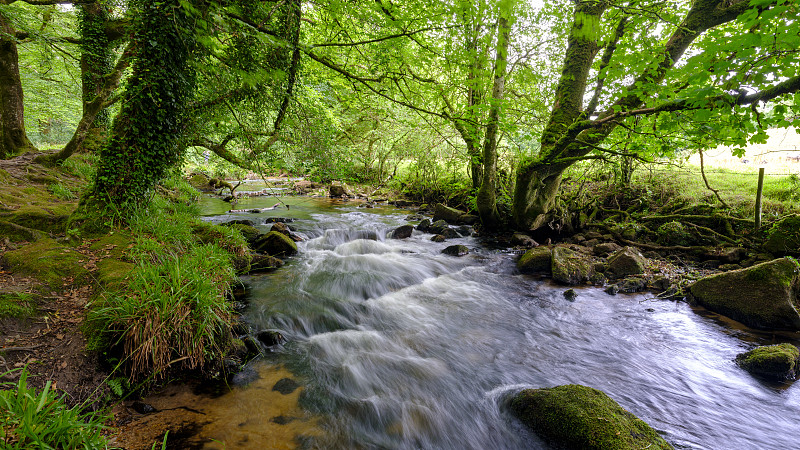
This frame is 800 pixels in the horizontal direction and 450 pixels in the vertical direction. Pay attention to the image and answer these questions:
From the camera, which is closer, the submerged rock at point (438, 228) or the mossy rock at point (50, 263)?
the mossy rock at point (50, 263)

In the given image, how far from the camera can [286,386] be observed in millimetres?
3598

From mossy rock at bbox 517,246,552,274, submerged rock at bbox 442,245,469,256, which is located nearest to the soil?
submerged rock at bbox 442,245,469,256

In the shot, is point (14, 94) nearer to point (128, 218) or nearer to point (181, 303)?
point (128, 218)

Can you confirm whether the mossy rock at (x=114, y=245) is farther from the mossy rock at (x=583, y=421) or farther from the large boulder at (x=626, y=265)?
the large boulder at (x=626, y=265)

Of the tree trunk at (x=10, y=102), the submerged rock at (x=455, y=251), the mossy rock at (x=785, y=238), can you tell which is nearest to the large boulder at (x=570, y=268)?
the submerged rock at (x=455, y=251)

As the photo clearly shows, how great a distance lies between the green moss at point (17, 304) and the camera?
296cm

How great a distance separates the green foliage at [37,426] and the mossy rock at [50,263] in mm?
2166

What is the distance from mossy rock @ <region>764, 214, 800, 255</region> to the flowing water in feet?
10.4

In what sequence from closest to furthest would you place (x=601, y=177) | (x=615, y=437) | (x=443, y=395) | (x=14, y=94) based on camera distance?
1. (x=615, y=437)
2. (x=443, y=395)
3. (x=14, y=94)
4. (x=601, y=177)

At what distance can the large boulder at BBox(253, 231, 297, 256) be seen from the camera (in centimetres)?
811

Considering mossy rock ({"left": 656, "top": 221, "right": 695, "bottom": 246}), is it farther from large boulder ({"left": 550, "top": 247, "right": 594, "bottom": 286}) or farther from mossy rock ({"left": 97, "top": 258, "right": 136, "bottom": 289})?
mossy rock ({"left": 97, "top": 258, "right": 136, "bottom": 289})

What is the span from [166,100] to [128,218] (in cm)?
212

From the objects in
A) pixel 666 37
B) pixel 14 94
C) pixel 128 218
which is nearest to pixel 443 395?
pixel 128 218

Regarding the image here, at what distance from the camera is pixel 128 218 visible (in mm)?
5281
